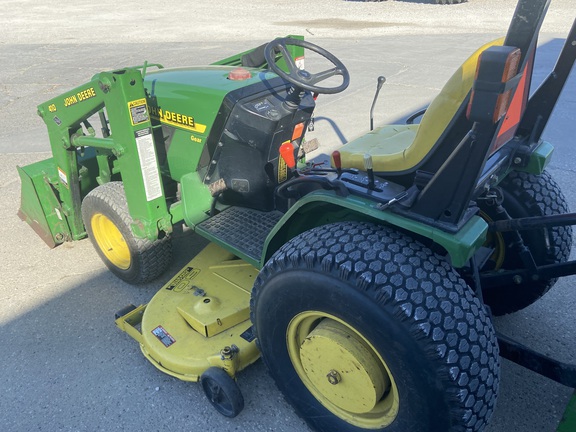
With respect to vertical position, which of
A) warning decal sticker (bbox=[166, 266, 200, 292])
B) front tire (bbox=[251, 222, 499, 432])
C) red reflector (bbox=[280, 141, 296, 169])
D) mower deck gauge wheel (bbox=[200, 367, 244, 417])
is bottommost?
mower deck gauge wheel (bbox=[200, 367, 244, 417])

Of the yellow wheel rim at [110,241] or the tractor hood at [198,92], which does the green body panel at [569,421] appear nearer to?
the tractor hood at [198,92]

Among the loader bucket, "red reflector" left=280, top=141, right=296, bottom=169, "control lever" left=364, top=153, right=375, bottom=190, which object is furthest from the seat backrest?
the loader bucket

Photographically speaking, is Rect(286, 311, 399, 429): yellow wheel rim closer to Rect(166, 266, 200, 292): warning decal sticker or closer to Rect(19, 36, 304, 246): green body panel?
Rect(166, 266, 200, 292): warning decal sticker

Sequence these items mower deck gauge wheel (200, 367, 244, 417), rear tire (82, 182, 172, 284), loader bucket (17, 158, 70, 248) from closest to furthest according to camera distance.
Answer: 1. mower deck gauge wheel (200, 367, 244, 417)
2. rear tire (82, 182, 172, 284)
3. loader bucket (17, 158, 70, 248)

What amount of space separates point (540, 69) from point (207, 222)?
21.1 feet

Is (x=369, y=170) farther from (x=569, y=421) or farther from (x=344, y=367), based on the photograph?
(x=569, y=421)

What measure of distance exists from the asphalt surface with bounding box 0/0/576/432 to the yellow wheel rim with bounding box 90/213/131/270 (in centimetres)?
15

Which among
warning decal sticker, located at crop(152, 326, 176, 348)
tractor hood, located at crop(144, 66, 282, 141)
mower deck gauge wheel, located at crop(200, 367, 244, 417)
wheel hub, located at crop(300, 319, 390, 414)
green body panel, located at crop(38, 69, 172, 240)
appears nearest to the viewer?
wheel hub, located at crop(300, 319, 390, 414)

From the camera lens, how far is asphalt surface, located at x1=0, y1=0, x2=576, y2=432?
7.54ft

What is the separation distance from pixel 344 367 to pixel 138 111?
5.30ft

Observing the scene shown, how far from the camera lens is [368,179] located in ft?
6.46

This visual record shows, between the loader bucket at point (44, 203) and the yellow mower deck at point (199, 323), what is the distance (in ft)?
3.83

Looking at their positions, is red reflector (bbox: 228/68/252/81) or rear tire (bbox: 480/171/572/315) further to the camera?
→ red reflector (bbox: 228/68/252/81)

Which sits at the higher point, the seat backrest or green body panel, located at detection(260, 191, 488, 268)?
the seat backrest
